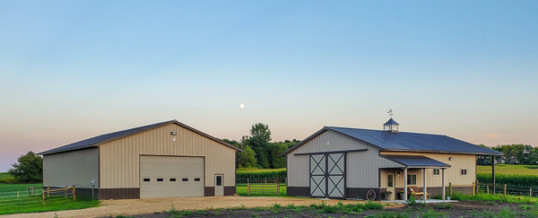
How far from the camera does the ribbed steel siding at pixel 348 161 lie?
30.6 metres

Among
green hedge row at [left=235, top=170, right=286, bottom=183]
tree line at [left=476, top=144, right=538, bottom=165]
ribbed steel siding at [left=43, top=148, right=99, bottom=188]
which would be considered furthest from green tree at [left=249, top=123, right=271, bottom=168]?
ribbed steel siding at [left=43, top=148, right=99, bottom=188]

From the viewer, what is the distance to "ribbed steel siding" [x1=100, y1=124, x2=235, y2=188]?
100.0 feet

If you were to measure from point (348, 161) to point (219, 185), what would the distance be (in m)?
9.33

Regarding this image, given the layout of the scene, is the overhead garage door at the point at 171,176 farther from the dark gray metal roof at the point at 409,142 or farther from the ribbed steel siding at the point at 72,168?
the dark gray metal roof at the point at 409,142

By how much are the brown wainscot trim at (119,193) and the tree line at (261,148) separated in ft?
238

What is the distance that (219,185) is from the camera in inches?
→ 1411

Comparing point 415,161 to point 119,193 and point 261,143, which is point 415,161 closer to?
point 119,193

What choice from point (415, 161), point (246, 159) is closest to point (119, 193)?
point (415, 161)

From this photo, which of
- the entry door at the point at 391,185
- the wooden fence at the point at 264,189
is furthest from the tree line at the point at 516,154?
the entry door at the point at 391,185

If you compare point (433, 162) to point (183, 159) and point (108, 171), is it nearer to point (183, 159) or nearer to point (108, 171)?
point (183, 159)

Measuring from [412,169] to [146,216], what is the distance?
1818 centimetres

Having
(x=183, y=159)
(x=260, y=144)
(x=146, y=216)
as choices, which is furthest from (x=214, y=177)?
(x=260, y=144)

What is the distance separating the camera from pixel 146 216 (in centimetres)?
1998

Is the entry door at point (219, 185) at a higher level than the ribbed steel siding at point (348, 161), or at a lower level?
lower
